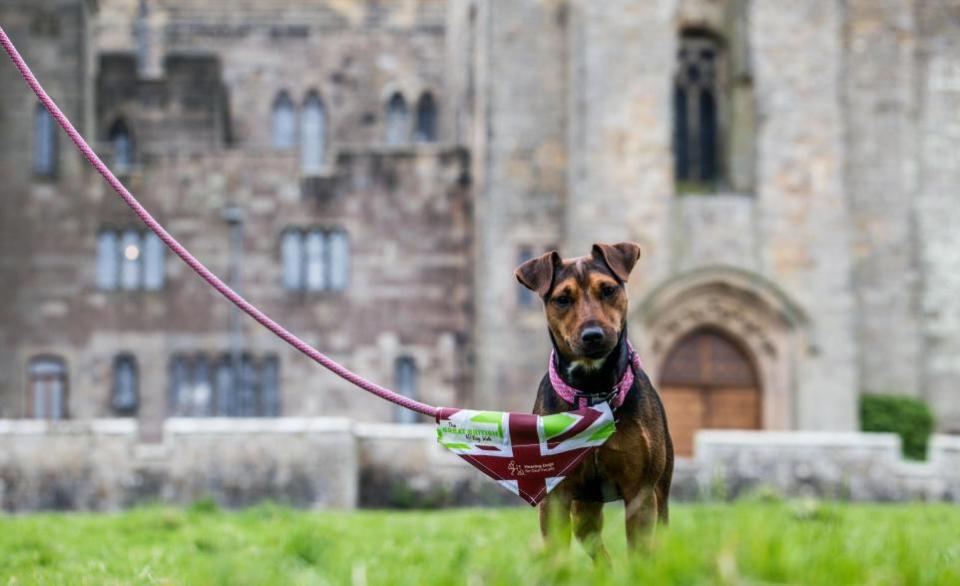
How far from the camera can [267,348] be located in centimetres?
2527

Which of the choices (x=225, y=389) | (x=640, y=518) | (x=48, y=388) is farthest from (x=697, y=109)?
(x=640, y=518)

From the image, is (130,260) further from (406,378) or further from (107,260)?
(406,378)

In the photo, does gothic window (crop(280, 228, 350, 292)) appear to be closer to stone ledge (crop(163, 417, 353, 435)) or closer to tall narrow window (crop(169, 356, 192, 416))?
tall narrow window (crop(169, 356, 192, 416))

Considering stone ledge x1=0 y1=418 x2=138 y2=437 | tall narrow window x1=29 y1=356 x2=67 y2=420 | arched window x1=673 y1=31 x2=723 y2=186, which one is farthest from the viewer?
tall narrow window x1=29 y1=356 x2=67 y2=420

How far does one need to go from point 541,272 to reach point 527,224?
18.0m

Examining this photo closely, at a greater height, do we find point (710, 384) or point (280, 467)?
point (710, 384)

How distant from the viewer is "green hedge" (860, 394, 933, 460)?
23.0 meters

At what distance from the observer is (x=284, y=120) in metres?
31.2

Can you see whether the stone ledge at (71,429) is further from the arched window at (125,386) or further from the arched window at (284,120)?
the arched window at (284,120)

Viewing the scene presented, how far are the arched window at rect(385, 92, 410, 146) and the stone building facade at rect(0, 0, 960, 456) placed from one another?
3.64m

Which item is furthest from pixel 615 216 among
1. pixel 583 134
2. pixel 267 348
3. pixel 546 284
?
pixel 546 284

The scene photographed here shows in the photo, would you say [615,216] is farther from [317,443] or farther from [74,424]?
[74,424]

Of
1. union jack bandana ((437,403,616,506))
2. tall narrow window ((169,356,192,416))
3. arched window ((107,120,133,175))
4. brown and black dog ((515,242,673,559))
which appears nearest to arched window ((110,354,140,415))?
tall narrow window ((169,356,192,416))

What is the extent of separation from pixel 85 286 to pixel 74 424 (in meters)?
8.67
